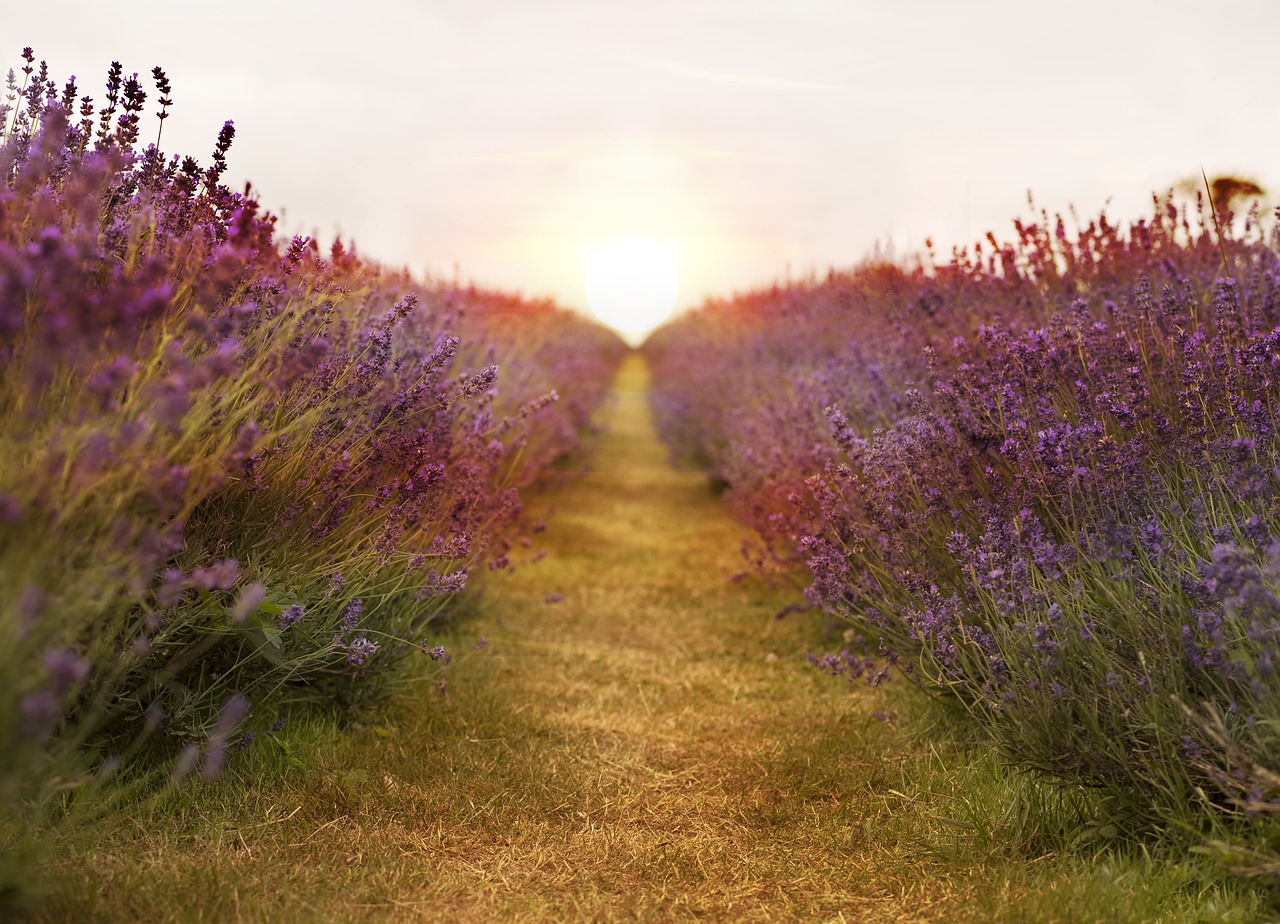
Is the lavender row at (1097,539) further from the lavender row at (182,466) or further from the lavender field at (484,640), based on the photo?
the lavender row at (182,466)

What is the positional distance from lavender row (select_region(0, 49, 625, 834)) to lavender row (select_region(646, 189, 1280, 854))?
1.50 meters

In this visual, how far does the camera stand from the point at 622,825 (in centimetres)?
287

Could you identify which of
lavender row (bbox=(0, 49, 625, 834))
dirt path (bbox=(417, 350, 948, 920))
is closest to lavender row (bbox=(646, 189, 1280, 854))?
dirt path (bbox=(417, 350, 948, 920))

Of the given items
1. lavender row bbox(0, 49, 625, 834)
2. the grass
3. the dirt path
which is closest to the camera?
lavender row bbox(0, 49, 625, 834)

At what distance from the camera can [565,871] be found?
256 centimetres

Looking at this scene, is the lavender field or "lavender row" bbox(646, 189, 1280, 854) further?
"lavender row" bbox(646, 189, 1280, 854)

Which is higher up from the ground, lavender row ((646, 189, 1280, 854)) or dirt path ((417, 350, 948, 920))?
lavender row ((646, 189, 1280, 854))

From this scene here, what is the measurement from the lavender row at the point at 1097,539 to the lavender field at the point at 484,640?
0.02 m

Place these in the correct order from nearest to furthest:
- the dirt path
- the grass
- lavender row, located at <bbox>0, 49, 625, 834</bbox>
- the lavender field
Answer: lavender row, located at <bbox>0, 49, 625, 834</bbox> → the lavender field → the grass → the dirt path

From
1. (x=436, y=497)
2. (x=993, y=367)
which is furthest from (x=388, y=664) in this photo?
(x=993, y=367)

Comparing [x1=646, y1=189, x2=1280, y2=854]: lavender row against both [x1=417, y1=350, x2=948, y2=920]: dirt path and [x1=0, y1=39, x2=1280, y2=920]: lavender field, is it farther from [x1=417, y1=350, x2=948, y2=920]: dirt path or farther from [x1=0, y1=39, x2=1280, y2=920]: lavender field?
[x1=417, y1=350, x2=948, y2=920]: dirt path

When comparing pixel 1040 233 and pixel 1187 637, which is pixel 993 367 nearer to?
pixel 1187 637

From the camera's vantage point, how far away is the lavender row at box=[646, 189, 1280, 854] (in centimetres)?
229

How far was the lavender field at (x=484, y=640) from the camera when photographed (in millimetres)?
1984
